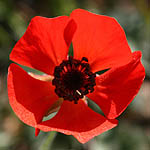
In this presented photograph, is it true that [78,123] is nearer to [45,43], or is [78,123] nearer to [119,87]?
[119,87]

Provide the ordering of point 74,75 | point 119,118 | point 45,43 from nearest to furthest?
point 45,43 < point 74,75 < point 119,118

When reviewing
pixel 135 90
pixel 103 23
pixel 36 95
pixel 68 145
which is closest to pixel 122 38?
pixel 103 23

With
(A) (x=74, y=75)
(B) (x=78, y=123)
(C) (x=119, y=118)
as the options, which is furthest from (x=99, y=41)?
(C) (x=119, y=118)

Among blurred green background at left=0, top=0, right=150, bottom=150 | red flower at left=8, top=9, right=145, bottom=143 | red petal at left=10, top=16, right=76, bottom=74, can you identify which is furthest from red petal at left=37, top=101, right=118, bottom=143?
blurred green background at left=0, top=0, right=150, bottom=150

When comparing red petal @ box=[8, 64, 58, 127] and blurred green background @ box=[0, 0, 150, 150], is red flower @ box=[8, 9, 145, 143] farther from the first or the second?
blurred green background @ box=[0, 0, 150, 150]

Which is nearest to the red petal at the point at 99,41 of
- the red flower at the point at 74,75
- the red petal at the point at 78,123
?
the red flower at the point at 74,75
